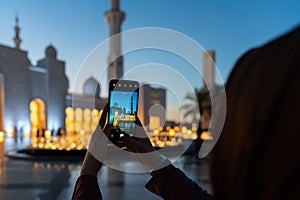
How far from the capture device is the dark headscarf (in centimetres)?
24

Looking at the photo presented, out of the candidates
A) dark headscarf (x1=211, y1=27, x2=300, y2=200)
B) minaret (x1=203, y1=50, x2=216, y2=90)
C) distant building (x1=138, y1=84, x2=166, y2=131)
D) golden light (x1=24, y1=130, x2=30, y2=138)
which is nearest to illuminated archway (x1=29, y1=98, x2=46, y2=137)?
golden light (x1=24, y1=130, x2=30, y2=138)

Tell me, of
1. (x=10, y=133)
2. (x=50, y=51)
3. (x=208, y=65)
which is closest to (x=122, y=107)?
(x=208, y=65)

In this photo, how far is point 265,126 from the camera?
26 centimetres

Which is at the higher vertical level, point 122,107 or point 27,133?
point 122,107

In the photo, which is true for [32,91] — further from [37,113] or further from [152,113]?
[152,113]

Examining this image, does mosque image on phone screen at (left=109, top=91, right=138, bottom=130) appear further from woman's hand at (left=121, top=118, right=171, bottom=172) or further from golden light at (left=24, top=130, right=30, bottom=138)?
golden light at (left=24, top=130, right=30, bottom=138)

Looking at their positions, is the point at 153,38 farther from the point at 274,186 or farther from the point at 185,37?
the point at 274,186

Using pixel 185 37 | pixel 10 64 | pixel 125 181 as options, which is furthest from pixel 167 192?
pixel 10 64

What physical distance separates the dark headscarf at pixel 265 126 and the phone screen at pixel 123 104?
470mm

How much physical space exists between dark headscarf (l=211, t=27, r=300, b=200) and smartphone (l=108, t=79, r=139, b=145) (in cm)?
45

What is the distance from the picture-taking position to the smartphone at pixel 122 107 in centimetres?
71

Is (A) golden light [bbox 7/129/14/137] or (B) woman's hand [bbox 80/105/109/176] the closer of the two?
(B) woman's hand [bbox 80/105/109/176]

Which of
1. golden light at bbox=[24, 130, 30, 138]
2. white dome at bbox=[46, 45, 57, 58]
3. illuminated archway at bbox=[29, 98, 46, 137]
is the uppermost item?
white dome at bbox=[46, 45, 57, 58]

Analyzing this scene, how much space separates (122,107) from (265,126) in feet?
1.81
